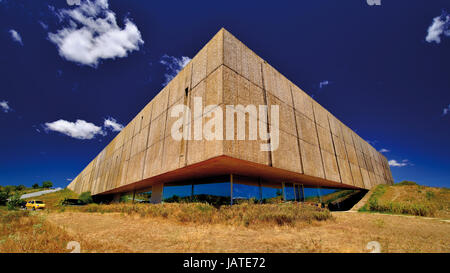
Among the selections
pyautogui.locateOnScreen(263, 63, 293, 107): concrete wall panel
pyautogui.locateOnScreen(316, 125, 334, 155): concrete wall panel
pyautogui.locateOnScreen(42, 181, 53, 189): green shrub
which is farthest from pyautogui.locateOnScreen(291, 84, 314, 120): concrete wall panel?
pyautogui.locateOnScreen(42, 181, 53, 189): green shrub

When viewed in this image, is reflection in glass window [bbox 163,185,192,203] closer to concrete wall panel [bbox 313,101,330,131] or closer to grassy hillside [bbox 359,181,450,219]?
concrete wall panel [bbox 313,101,330,131]

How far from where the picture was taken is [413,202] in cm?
1783

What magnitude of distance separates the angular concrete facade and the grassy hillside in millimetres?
3474

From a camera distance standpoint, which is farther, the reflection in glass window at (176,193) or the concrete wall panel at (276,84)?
the reflection in glass window at (176,193)

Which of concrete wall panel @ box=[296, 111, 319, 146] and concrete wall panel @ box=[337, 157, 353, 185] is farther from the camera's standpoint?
concrete wall panel @ box=[337, 157, 353, 185]

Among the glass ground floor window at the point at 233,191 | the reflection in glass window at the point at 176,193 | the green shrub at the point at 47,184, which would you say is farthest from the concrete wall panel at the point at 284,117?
the green shrub at the point at 47,184

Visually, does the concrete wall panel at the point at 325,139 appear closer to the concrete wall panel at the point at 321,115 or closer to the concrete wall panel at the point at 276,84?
the concrete wall panel at the point at 321,115

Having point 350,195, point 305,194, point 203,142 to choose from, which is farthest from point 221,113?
point 350,195

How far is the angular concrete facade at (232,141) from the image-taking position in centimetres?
1099

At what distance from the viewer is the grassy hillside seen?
13781mm

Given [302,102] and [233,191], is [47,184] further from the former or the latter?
[302,102]

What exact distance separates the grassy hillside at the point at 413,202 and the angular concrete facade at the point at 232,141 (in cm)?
347

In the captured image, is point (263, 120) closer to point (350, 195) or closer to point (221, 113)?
point (221, 113)
